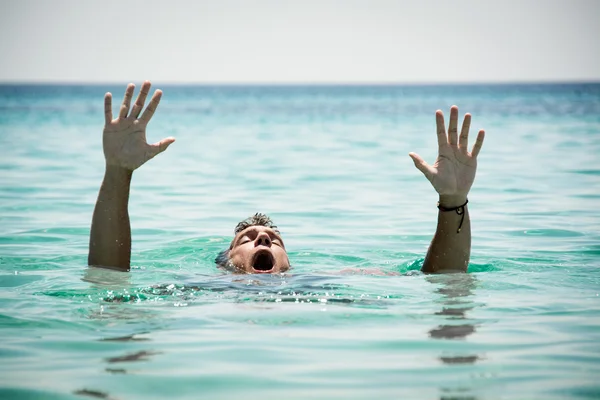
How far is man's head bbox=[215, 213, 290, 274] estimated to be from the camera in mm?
7062

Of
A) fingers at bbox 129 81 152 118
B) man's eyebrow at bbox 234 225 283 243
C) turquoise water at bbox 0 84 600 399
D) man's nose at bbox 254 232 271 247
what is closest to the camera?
turquoise water at bbox 0 84 600 399

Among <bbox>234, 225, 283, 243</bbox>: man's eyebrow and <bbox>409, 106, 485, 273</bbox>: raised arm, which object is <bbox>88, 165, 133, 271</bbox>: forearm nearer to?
<bbox>234, 225, 283, 243</bbox>: man's eyebrow

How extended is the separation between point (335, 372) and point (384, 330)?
908mm

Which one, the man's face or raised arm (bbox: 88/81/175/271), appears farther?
the man's face

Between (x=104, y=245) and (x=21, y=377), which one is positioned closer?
(x=21, y=377)

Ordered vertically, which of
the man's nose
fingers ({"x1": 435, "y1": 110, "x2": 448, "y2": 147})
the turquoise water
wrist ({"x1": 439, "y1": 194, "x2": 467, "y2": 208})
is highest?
fingers ({"x1": 435, "y1": 110, "x2": 448, "y2": 147})

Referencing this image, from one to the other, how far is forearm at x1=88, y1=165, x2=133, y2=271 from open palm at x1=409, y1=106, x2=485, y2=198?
2.18 metres

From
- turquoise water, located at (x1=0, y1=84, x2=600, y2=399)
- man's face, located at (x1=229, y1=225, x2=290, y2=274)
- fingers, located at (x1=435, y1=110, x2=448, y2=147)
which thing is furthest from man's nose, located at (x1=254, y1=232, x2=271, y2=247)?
fingers, located at (x1=435, y1=110, x2=448, y2=147)

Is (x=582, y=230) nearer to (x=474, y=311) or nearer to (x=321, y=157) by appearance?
(x=474, y=311)

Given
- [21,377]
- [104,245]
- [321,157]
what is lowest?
[21,377]

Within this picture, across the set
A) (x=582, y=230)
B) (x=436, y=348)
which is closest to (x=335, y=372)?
(x=436, y=348)

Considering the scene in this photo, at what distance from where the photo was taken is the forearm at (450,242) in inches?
250

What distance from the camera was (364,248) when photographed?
923 cm

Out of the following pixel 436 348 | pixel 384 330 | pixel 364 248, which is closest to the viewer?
pixel 436 348
